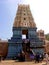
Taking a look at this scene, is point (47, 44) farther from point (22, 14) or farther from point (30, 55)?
point (30, 55)

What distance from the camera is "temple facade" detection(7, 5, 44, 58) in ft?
124

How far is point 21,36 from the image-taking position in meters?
39.4

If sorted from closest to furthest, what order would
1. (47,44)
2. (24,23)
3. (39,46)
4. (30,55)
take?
(30,55)
(39,46)
(24,23)
(47,44)

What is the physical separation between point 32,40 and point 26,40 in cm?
117

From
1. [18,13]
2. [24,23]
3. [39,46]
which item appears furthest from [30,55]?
[18,13]

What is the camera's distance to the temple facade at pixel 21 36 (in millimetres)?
37844

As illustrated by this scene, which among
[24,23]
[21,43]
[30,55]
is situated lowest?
[30,55]

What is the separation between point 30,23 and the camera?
41219 mm

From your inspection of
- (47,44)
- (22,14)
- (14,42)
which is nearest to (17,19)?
(22,14)

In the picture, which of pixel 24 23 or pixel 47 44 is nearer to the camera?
pixel 24 23

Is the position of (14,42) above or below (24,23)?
below

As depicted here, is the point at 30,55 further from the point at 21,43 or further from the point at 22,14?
the point at 22,14

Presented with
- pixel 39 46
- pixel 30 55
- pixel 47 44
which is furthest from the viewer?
pixel 47 44

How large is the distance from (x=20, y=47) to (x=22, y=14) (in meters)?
7.67
